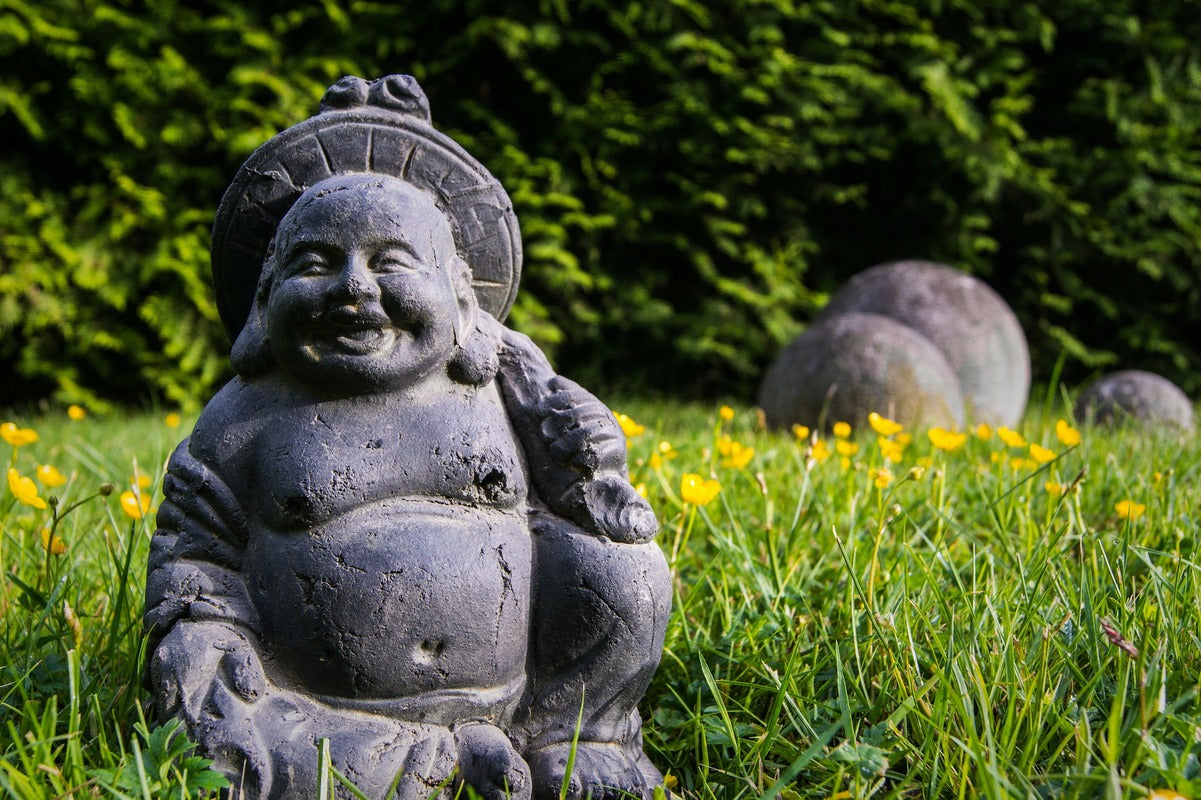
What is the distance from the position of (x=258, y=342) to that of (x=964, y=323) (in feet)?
16.2

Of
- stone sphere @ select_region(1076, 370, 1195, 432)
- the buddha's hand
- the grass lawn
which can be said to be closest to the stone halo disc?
the grass lawn

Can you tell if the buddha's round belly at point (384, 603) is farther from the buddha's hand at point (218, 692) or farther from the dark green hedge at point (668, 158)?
the dark green hedge at point (668, 158)

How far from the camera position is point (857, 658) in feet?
6.73

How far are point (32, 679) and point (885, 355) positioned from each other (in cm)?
425

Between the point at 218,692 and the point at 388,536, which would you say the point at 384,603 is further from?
the point at 218,692

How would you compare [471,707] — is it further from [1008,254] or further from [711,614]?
[1008,254]

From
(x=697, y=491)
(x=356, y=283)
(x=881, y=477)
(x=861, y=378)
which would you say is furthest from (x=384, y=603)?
(x=861, y=378)

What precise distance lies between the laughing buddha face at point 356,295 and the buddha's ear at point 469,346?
0.10ft

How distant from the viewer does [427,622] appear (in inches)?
70.2

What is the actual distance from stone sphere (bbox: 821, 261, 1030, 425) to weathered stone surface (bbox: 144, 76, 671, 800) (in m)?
4.38

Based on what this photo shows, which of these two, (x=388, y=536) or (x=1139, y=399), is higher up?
(x=388, y=536)

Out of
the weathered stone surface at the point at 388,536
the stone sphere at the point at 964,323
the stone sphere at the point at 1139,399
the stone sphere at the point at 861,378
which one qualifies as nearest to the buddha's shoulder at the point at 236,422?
the weathered stone surface at the point at 388,536

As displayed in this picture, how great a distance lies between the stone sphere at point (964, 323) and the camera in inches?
234

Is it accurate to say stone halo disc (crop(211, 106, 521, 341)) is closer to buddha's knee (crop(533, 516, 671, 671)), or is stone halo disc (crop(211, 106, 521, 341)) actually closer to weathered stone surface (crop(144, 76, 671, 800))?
weathered stone surface (crop(144, 76, 671, 800))
